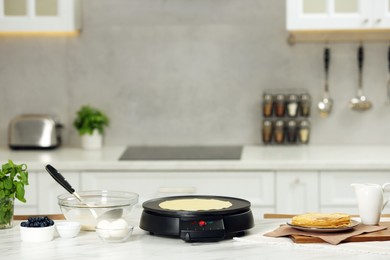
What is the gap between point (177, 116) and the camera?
4.79 m

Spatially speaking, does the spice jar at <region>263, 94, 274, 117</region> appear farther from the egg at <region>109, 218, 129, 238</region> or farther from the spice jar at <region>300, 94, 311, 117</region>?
the egg at <region>109, 218, 129, 238</region>

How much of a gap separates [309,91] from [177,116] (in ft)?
2.54

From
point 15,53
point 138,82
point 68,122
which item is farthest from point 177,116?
point 15,53

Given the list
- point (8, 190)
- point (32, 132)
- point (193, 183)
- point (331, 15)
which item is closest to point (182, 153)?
point (193, 183)

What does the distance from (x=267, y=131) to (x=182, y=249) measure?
8.08 feet

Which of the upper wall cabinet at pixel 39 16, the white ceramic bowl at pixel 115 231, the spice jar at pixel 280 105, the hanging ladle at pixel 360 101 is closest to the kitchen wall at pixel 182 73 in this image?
the hanging ladle at pixel 360 101

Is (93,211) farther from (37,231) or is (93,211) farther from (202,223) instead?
(202,223)

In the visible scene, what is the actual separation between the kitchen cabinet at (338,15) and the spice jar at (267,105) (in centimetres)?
48

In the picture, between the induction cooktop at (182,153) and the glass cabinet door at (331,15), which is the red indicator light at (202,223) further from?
the glass cabinet door at (331,15)

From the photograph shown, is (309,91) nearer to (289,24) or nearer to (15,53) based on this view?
(289,24)

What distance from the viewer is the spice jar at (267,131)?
15.3 ft

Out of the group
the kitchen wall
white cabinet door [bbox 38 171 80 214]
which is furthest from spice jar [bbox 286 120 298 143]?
white cabinet door [bbox 38 171 80 214]

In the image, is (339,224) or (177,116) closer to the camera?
(339,224)

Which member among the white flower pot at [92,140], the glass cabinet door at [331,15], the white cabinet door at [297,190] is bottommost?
the white cabinet door at [297,190]
